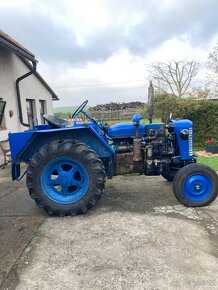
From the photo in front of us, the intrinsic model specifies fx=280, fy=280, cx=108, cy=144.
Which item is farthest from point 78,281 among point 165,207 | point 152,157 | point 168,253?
point 152,157

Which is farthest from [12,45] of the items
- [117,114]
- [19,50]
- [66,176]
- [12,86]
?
[117,114]

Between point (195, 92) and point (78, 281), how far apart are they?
2012 cm

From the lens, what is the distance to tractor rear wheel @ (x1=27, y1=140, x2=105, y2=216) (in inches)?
154

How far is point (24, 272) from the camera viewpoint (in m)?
2.60

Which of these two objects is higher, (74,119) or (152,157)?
(74,119)

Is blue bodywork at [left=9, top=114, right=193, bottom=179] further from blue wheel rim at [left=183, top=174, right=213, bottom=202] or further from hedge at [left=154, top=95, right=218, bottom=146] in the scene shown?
hedge at [left=154, top=95, right=218, bottom=146]

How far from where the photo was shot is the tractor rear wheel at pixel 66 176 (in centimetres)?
390

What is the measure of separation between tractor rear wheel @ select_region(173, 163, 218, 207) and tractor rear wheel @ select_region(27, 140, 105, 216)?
113 centimetres

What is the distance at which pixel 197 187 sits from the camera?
4.04 metres

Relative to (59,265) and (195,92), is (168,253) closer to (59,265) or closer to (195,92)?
(59,265)

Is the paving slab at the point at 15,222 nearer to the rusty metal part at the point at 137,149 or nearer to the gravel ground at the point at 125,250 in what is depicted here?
the gravel ground at the point at 125,250

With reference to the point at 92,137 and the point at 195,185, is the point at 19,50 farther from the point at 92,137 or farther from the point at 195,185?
the point at 195,185

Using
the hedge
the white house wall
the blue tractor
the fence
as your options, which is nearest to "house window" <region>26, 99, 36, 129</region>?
the white house wall

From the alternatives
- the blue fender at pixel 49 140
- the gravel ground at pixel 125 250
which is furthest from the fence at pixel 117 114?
the gravel ground at pixel 125 250
